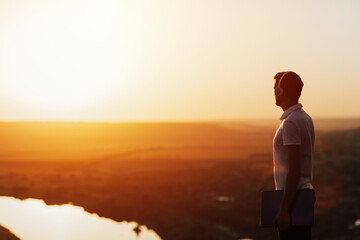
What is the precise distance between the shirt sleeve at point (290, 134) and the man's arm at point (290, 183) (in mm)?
46

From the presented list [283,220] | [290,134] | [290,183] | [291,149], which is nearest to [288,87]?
[290,134]

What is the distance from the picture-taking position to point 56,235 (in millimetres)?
7484

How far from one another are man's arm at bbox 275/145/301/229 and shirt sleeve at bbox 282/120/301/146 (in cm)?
5

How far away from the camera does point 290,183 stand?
379cm

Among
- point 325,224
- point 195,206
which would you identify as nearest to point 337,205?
point 325,224

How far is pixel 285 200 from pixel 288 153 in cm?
44

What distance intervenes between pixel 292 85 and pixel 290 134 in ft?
1.71

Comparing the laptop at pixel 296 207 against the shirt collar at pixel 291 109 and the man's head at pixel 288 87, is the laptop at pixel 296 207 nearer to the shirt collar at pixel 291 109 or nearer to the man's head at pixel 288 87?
the shirt collar at pixel 291 109

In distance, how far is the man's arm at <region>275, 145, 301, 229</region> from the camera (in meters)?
3.75

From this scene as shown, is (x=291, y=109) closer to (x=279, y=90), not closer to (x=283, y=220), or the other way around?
(x=279, y=90)

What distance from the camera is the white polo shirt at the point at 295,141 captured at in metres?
3.79

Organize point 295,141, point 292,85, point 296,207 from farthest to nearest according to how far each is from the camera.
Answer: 1. point 292,85
2. point 296,207
3. point 295,141

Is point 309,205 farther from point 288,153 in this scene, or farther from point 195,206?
point 195,206

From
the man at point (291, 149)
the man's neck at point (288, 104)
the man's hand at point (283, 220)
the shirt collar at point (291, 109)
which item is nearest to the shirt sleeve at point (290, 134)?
the man at point (291, 149)
